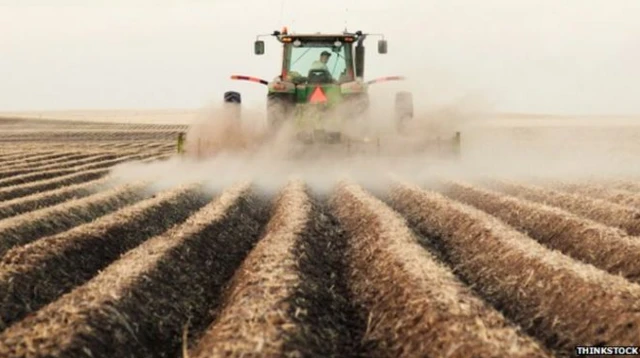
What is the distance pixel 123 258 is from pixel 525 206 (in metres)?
5.69

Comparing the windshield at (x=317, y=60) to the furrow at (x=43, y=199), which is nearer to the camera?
the furrow at (x=43, y=199)

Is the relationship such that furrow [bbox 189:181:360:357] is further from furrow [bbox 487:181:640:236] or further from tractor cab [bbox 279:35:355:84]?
tractor cab [bbox 279:35:355:84]

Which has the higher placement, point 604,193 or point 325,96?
point 325,96

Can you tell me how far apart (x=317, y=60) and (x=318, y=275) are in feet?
42.8

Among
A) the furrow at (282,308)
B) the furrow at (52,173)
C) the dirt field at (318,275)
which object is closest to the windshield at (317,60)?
the furrow at (52,173)

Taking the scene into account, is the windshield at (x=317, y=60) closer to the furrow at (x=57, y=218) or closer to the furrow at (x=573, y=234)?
the furrow at (x=57, y=218)

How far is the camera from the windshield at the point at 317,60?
19.5m

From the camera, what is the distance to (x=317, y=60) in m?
19.8

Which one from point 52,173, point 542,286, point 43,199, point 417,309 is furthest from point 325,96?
point 417,309

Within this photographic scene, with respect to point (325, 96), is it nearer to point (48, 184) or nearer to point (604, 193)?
point (48, 184)

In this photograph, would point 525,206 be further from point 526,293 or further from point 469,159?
point 469,159

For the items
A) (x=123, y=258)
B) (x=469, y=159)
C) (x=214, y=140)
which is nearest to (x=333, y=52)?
(x=214, y=140)

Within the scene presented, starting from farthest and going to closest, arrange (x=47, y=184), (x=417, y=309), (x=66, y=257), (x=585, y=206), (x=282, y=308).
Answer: (x=47, y=184)
(x=585, y=206)
(x=66, y=257)
(x=417, y=309)
(x=282, y=308)

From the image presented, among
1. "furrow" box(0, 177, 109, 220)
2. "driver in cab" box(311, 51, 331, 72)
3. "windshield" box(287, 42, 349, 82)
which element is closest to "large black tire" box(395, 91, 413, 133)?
"windshield" box(287, 42, 349, 82)
